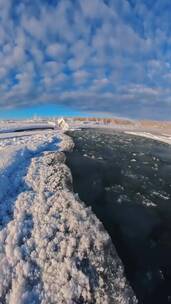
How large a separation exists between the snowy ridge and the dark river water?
0.58 m

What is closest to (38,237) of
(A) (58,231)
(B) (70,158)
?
(A) (58,231)

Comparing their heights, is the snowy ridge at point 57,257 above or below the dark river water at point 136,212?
above

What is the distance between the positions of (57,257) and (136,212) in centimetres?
465

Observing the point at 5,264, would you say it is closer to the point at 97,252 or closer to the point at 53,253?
the point at 53,253

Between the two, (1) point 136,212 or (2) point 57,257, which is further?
(1) point 136,212

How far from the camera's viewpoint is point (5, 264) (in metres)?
7.04

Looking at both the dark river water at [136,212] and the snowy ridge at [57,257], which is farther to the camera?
the dark river water at [136,212]

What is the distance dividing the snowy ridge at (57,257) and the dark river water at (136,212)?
580 mm

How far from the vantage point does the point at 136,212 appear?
11133mm

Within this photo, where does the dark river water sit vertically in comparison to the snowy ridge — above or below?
below

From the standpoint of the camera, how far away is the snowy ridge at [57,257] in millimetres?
6410

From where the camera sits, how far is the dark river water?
24.3 ft

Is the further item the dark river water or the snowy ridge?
the dark river water

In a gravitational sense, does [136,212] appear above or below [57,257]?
below
